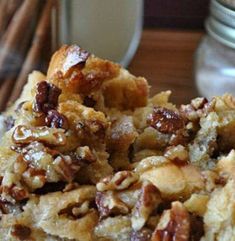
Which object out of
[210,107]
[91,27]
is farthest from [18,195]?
[91,27]

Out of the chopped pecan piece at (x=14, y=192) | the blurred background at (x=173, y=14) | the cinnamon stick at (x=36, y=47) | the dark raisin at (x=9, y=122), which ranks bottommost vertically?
the blurred background at (x=173, y=14)

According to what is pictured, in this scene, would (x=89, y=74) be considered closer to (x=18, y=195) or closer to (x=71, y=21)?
(x=18, y=195)

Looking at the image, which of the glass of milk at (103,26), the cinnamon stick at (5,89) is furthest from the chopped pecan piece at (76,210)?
the glass of milk at (103,26)

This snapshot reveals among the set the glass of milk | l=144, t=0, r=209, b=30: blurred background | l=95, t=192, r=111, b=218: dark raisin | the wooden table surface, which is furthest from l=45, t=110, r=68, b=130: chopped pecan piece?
l=144, t=0, r=209, b=30: blurred background

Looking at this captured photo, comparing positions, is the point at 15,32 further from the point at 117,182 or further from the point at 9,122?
the point at 117,182

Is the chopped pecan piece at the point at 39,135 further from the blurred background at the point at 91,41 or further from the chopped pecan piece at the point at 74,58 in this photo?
the blurred background at the point at 91,41

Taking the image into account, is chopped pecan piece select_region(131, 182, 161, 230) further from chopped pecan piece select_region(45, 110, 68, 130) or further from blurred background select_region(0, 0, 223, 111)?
blurred background select_region(0, 0, 223, 111)
